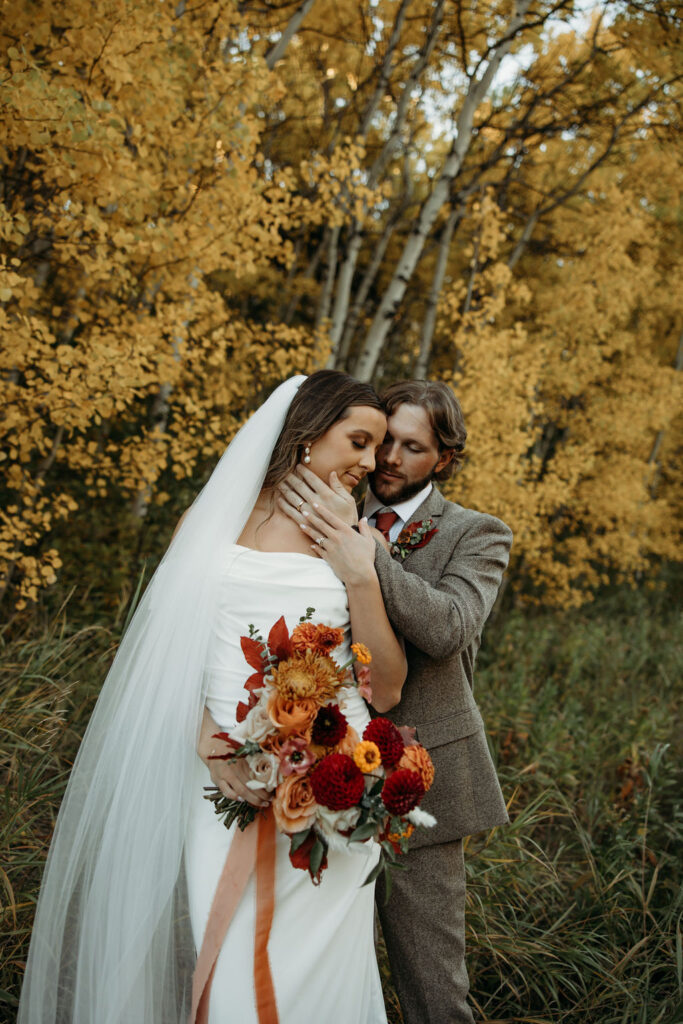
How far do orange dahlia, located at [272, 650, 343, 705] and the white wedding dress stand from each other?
0.11 metres

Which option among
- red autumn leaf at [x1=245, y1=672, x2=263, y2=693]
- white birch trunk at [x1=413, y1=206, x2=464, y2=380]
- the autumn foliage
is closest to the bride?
red autumn leaf at [x1=245, y1=672, x2=263, y2=693]

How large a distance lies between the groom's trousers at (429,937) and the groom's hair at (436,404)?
4.30 feet

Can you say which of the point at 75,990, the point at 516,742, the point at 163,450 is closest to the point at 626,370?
the point at 516,742

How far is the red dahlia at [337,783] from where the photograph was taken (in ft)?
4.40

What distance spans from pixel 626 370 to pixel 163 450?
26.0 feet

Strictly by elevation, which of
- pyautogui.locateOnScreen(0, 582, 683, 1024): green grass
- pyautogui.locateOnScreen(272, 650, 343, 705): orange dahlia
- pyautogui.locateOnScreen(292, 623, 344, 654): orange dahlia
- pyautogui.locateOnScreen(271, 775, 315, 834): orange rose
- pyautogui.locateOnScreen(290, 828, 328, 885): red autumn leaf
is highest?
pyautogui.locateOnScreen(292, 623, 344, 654): orange dahlia

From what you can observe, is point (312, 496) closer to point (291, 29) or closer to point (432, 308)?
point (291, 29)

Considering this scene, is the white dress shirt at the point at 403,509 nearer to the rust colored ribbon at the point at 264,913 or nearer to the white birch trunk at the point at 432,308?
the rust colored ribbon at the point at 264,913

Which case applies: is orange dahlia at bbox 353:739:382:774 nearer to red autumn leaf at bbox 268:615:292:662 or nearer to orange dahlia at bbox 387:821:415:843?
orange dahlia at bbox 387:821:415:843

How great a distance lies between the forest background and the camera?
2.80 m

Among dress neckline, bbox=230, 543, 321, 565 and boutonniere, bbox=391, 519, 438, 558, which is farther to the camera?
boutonniere, bbox=391, 519, 438, 558

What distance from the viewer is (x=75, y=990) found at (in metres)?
1.75

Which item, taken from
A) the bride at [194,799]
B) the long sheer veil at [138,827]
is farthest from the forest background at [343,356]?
the bride at [194,799]

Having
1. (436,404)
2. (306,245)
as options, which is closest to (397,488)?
(436,404)
